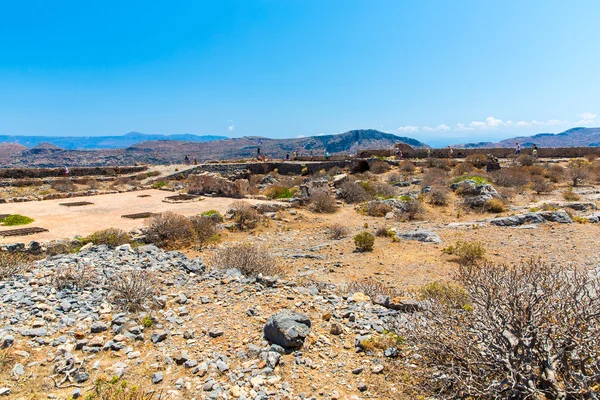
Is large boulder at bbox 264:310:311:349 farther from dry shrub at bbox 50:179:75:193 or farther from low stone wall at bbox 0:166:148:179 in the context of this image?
low stone wall at bbox 0:166:148:179

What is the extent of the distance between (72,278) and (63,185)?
2025 cm

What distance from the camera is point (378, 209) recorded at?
1473cm

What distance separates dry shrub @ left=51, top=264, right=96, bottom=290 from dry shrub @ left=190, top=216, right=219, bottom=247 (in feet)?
14.4

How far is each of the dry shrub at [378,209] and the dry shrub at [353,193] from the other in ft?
7.97

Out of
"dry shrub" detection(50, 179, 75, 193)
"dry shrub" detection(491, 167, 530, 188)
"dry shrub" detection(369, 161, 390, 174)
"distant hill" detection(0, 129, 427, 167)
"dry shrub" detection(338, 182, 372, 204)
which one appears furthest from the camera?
"distant hill" detection(0, 129, 427, 167)

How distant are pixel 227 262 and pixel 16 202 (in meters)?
15.4

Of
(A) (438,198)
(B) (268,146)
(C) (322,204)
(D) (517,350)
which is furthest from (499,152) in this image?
(B) (268,146)

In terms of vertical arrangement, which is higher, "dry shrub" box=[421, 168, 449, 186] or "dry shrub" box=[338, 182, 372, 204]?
"dry shrub" box=[421, 168, 449, 186]

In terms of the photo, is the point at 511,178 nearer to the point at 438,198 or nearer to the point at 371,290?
the point at 438,198

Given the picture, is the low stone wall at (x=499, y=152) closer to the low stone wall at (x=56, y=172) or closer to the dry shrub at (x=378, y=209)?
the dry shrub at (x=378, y=209)

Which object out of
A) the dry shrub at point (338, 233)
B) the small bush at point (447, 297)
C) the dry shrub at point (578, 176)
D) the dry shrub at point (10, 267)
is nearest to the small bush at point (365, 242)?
the dry shrub at point (338, 233)

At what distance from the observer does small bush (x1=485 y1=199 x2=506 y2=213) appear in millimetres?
13677

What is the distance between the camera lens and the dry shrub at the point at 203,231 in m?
→ 10.8

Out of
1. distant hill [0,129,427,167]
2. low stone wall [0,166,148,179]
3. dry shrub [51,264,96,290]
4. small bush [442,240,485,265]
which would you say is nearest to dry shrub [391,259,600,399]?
small bush [442,240,485,265]
